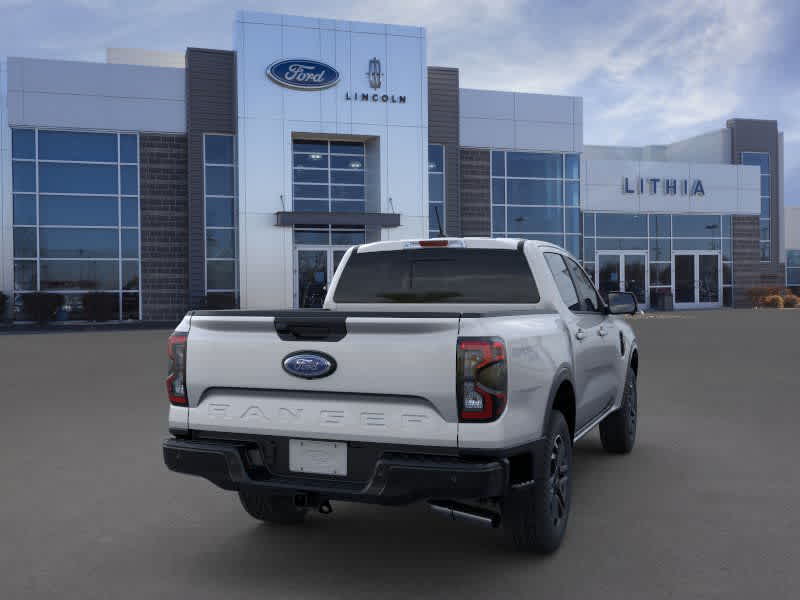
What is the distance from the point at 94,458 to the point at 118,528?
6.80 feet

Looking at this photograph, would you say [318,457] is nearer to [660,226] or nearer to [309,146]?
[309,146]

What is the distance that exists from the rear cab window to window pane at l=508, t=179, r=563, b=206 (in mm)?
28344

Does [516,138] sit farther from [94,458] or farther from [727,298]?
[94,458]

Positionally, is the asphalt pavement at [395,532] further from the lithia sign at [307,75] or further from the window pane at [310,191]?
the lithia sign at [307,75]

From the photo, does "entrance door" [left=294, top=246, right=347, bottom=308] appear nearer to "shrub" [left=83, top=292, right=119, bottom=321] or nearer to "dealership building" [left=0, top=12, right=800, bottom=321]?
"dealership building" [left=0, top=12, right=800, bottom=321]

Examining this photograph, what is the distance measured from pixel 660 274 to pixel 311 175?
18173 millimetres

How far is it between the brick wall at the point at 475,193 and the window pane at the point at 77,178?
1350cm

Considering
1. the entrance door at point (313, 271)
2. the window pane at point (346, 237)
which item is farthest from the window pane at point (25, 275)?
the window pane at point (346, 237)

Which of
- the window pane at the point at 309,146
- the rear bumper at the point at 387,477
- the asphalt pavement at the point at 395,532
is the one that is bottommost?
the asphalt pavement at the point at 395,532

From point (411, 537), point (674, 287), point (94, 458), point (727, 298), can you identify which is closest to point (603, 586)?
point (411, 537)

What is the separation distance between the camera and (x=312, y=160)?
29.8 meters

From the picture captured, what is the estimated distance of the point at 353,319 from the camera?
12.6ft

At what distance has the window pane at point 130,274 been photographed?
28641 mm

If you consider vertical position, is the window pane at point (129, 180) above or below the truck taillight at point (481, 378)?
above
